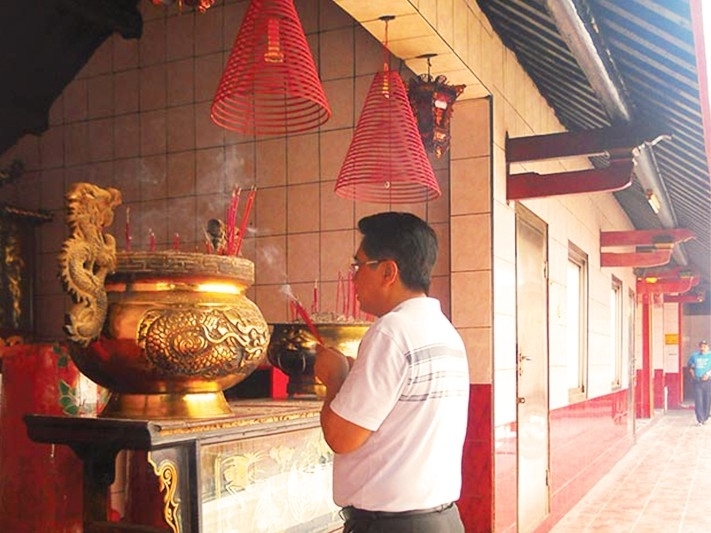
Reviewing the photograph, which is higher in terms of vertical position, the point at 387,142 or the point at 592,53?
the point at 592,53

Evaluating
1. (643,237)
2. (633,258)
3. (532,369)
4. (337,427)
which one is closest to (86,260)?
(337,427)

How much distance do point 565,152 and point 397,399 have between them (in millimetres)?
2966

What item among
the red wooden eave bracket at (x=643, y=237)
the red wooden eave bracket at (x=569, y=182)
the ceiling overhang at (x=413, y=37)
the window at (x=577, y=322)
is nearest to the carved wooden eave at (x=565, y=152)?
the red wooden eave bracket at (x=569, y=182)

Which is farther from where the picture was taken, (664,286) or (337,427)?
(664,286)

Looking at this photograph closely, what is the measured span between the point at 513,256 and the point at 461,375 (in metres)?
2.68

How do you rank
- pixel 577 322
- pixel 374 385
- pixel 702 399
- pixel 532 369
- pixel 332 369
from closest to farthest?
pixel 374 385, pixel 332 369, pixel 532 369, pixel 577 322, pixel 702 399

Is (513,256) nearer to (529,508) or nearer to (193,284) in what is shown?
(529,508)

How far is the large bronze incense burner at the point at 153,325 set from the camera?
1.71 metres

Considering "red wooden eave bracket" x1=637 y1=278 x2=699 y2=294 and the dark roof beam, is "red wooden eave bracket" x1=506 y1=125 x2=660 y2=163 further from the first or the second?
"red wooden eave bracket" x1=637 y1=278 x2=699 y2=294

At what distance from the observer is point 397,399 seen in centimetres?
159

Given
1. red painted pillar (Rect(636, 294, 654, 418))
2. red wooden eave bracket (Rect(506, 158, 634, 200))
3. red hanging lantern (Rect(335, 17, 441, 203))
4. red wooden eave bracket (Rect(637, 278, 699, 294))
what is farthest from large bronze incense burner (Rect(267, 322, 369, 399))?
red painted pillar (Rect(636, 294, 654, 418))

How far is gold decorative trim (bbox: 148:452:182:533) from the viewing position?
163cm

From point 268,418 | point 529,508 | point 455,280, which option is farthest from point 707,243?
point 268,418

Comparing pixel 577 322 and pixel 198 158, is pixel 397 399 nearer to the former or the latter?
pixel 198 158
